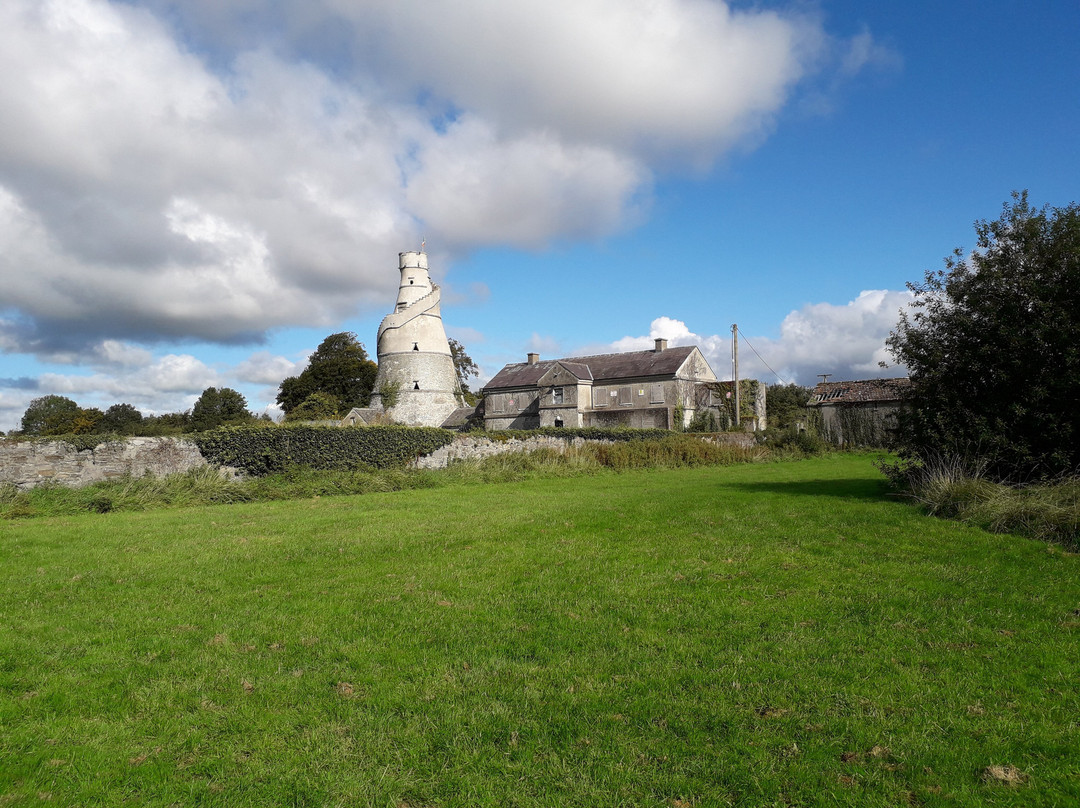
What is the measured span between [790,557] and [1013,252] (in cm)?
989

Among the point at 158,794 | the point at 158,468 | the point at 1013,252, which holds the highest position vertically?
the point at 1013,252

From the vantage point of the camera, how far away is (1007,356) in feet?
43.5

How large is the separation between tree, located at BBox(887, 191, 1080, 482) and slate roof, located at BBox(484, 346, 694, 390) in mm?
33676

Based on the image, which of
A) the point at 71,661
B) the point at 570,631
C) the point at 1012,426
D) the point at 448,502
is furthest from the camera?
the point at 448,502

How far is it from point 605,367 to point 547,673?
47979 millimetres

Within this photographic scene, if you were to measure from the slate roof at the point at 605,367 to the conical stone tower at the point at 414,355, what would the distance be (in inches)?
263

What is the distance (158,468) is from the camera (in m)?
18.8

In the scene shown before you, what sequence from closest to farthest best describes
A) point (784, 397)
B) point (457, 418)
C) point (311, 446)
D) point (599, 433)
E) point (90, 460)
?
point (90, 460), point (311, 446), point (599, 433), point (457, 418), point (784, 397)

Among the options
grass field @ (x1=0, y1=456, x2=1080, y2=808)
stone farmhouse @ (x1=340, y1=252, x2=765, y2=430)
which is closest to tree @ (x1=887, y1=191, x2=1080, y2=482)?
grass field @ (x1=0, y1=456, x2=1080, y2=808)

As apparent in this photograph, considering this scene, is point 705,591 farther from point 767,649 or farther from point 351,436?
point 351,436

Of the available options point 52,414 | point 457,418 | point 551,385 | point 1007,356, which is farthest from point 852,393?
point 52,414

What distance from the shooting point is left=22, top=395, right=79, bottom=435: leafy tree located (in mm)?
58750

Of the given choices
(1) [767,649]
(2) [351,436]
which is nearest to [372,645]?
(1) [767,649]

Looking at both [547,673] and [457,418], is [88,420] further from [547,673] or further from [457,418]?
[547,673]
